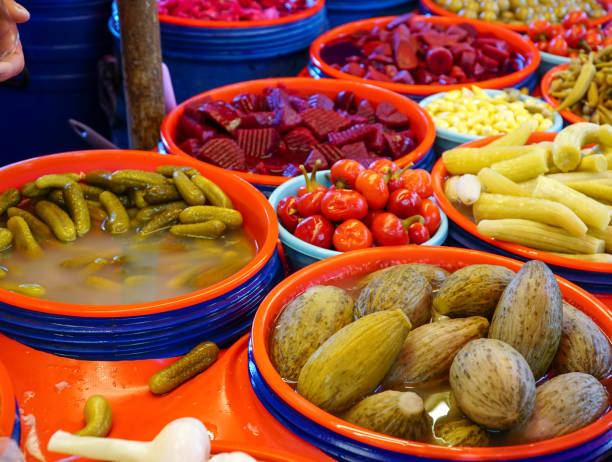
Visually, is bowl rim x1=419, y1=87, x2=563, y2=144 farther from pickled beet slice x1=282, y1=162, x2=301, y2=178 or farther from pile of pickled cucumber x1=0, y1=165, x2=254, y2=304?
pile of pickled cucumber x1=0, y1=165, x2=254, y2=304

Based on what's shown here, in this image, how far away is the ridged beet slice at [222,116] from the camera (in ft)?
8.82

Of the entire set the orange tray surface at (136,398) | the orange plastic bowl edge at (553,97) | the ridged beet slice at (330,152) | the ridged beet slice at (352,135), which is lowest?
the orange tray surface at (136,398)

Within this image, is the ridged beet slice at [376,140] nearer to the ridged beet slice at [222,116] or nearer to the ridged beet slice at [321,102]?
the ridged beet slice at [321,102]

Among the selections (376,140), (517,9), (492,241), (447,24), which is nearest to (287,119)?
(376,140)

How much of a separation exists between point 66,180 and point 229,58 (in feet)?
4.67

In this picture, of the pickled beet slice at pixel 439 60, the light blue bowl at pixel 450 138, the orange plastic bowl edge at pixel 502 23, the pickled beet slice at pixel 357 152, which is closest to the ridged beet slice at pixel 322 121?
the pickled beet slice at pixel 357 152

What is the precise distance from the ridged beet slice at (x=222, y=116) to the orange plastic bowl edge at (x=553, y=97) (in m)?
1.47

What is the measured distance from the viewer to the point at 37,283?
1.82 meters

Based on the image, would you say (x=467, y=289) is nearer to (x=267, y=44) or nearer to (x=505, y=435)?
(x=505, y=435)

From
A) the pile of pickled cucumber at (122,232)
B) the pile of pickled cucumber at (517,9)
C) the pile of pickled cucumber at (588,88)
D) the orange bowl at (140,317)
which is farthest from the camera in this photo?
the pile of pickled cucumber at (517,9)

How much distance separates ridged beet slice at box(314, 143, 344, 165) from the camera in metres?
2.51

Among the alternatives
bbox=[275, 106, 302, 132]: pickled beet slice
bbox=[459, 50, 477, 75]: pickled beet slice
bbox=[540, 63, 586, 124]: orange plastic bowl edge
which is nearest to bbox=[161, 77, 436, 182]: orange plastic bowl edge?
bbox=[275, 106, 302, 132]: pickled beet slice

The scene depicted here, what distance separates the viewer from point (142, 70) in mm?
2533

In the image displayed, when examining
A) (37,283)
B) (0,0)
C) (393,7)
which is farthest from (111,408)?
(393,7)
